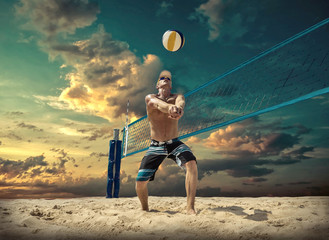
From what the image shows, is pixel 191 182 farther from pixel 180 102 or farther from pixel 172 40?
pixel 172 40

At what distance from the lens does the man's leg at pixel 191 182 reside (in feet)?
11.7

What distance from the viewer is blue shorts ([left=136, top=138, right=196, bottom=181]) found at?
3733 mm

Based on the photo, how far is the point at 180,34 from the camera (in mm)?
4328

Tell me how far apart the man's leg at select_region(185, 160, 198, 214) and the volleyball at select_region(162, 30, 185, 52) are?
182 centimetres

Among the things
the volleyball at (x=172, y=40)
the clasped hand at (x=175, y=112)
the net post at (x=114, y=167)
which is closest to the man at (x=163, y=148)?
the clasped hand at (x=175, y=112)

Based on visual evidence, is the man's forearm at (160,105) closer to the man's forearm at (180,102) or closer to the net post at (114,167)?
the man's forearm at (180,102)

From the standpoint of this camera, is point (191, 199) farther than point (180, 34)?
No

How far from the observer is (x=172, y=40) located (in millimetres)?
4285

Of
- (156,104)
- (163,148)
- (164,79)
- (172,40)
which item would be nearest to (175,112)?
(156,104)

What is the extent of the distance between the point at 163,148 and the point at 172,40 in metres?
1.68

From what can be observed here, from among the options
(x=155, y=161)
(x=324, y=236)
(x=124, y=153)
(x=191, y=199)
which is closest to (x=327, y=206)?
(x=324, y=236)

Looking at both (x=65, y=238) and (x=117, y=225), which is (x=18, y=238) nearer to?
(x=65, y=238)

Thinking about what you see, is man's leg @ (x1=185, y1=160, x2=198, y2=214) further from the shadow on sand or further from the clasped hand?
the clasped hand

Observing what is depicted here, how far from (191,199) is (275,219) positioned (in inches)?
39.8
